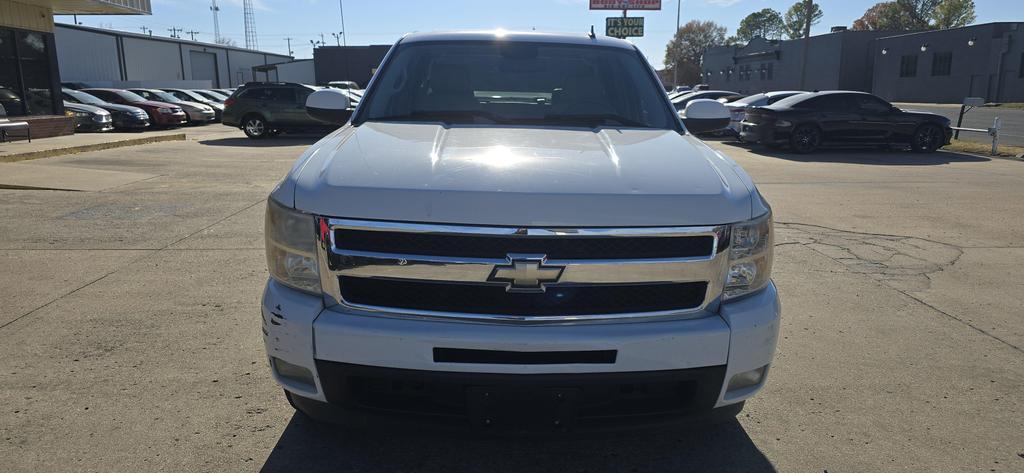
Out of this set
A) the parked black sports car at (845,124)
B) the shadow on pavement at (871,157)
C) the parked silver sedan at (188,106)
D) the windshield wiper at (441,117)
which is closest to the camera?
the windshield wiper at (441,117)

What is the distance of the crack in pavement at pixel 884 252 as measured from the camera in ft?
18.9

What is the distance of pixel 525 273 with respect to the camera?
234cm

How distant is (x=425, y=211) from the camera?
235 cm

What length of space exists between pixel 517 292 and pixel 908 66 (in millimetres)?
58455

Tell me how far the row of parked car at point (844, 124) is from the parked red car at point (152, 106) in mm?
19706

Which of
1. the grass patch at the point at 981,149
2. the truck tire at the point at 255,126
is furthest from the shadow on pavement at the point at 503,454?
the truck tire at the point at 255,126

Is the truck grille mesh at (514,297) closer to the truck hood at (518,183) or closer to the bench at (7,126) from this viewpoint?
the truck hood at (518,183)

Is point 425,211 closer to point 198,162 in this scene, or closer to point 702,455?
point 702,455

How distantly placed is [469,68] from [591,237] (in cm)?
187

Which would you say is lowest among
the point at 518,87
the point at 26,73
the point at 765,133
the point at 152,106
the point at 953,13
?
the point at 765,133

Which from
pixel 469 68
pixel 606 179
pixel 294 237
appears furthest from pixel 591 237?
pixel 469 68

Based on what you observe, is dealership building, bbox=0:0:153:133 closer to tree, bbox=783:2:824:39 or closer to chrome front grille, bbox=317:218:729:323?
chrome front grille, bbox=317:218:729:323

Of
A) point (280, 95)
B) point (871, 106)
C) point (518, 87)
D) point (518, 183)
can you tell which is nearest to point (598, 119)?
point (518, 87)

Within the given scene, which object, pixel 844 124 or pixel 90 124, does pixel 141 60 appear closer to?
pixel 90 124
